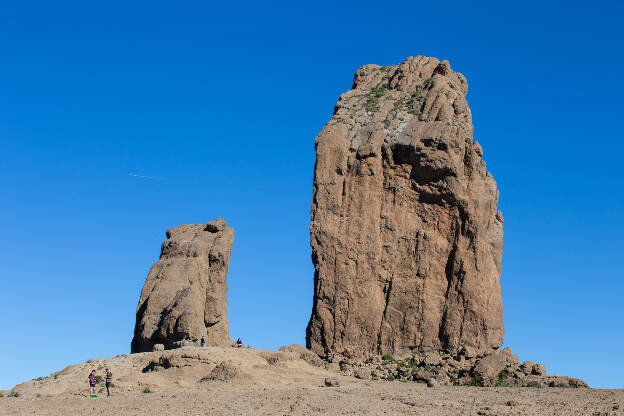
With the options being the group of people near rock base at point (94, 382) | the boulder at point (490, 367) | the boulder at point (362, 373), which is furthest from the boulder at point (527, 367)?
the group of people near rock base at point (94, 382)

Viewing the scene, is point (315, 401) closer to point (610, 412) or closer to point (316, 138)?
point (610, 412)

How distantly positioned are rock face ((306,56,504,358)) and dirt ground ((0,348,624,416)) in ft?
13.0

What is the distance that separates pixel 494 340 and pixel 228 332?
13740 millimetres

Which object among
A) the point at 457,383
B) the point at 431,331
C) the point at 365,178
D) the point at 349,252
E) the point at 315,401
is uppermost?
the point at 365,178

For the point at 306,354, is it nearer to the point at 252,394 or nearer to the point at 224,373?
the point at 224,373

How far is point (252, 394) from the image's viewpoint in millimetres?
35719

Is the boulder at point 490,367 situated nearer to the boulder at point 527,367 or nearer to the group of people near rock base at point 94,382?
the boulder at point 527,367

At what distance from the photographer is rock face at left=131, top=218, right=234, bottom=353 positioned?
1778 inches

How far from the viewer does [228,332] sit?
5019 cm

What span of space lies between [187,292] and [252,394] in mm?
11631

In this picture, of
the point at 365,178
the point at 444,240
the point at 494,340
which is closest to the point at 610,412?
the point at 494,340

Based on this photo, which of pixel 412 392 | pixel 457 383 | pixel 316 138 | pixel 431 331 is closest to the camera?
pixel 412 392

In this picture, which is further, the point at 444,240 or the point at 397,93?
the point at 397,93

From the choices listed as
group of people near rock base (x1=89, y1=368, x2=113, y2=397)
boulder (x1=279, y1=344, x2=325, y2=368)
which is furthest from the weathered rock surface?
group of people near rock base (x1=89, y1=368, x2=113, y2=397)
